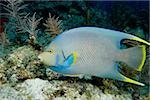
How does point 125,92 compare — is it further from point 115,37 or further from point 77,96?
point 115,37

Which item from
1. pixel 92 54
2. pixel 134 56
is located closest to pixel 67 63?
pixel 92 54

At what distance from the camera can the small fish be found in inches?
82.2

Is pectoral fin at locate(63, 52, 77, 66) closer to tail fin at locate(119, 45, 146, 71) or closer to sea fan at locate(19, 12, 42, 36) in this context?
tail fin at locate(119, 45, 146, 71)

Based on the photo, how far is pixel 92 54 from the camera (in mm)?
2139

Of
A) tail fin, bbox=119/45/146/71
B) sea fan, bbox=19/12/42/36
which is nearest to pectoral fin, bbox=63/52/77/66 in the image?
tail fin, bbox=119/45/146/71

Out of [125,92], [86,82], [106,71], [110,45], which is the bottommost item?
[125,92]

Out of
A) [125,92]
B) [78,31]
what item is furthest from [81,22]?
[78,31]

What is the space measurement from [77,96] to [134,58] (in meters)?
0.81

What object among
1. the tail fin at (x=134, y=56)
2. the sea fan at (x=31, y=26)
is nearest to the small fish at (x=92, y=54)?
the tail fin at (x=134, y=56)

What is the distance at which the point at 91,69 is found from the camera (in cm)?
213

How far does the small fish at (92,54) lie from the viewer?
209 centimetres

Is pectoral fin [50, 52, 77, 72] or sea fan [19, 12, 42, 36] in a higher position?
sea fan [19, 12, 42, 36]

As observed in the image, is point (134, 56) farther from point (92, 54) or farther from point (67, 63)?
point (67, 63)

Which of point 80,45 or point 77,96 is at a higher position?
point 80,45
